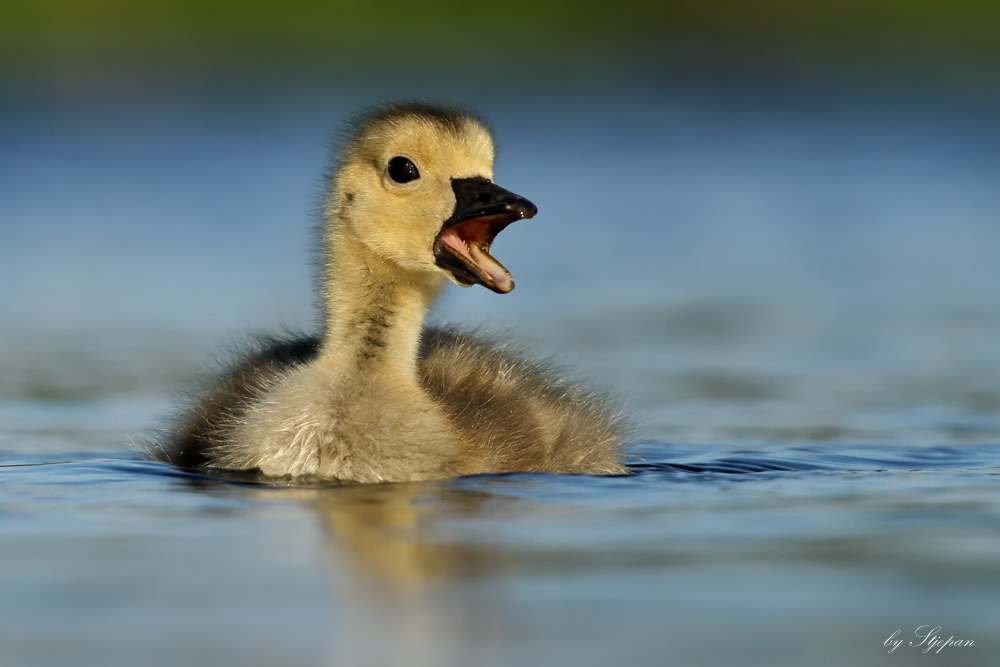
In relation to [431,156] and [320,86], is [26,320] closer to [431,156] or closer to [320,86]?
[431,156]

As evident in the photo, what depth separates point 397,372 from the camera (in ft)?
Result: 25.5

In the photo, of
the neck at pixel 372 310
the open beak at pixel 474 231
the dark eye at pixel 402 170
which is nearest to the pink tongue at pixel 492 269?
the open beak at pixel 474 231

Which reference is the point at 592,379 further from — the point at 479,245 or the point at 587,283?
the point at 587,283

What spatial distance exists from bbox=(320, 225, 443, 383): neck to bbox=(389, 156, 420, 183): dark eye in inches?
13.2

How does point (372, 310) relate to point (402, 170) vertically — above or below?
below

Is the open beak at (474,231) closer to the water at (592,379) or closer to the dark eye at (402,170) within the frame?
the dark eye at (402,170)

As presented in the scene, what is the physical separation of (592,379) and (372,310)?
247 centimetres

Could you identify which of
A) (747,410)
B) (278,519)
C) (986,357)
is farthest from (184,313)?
(278,519)

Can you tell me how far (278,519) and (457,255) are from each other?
5.94 ft

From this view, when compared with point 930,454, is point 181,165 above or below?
above

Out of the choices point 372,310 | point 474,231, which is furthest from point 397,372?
point 474,231

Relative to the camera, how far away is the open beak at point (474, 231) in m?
7.59

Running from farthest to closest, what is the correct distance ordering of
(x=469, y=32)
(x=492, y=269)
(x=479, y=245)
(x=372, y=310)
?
(x=469, y=32) < (x=479, y=245) < (x=372, y=310) < (x=492, y=269)

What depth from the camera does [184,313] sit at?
12211 millimetres
